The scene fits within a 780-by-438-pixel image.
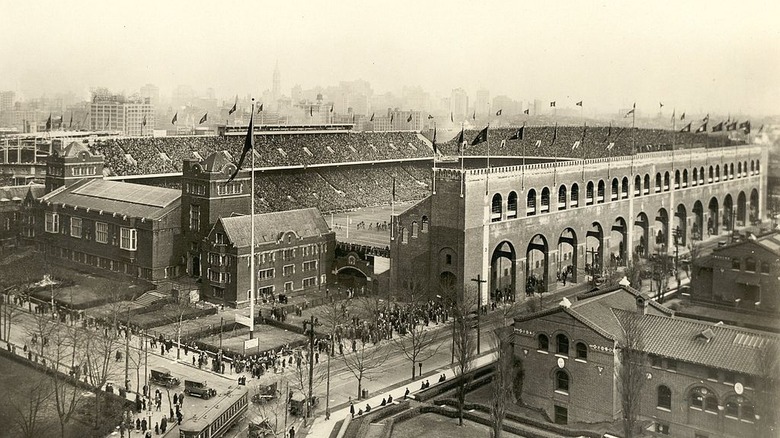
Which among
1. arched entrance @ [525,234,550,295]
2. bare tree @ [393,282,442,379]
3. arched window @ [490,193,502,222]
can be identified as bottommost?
bare tree @ [393,282,442,379]

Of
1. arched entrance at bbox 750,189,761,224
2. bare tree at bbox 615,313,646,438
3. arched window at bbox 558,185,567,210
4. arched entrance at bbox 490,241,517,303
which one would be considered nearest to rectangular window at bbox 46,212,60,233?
arched entrance at bbox 490,241,517,303

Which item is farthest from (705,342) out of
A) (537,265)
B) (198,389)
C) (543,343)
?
(537,265)

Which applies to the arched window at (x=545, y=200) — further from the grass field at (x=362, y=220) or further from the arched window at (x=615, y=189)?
the grass field at (x=362, y=220)

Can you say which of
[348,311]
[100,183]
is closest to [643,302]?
[348,311]

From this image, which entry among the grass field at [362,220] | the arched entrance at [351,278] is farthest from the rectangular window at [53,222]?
the arched entrance at [351,278]

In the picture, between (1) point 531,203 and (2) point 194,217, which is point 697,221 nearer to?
(1) point 531,203

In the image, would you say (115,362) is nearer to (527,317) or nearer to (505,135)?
(527,317)

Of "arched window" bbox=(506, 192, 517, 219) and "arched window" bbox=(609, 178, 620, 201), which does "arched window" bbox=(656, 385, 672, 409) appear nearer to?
"arched window" bbox=(506, 192, 517, 219)
